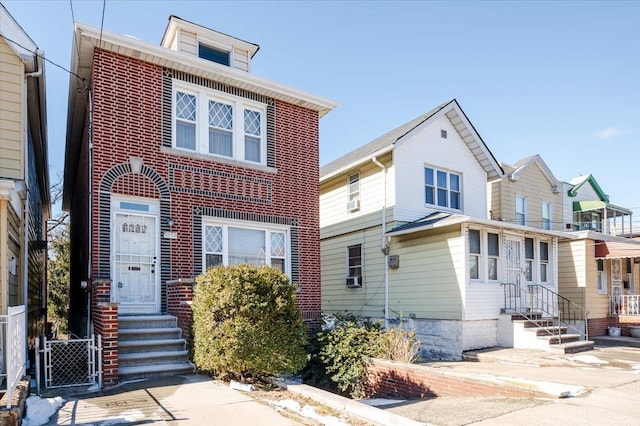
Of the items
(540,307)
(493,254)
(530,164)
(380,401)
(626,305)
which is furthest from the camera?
(530,164)

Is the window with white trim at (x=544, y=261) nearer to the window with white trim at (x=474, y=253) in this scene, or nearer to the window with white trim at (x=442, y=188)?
the window with white trim at (x=442, y=188)

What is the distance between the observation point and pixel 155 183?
1052 centimetres

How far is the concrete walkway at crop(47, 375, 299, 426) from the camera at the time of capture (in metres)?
5.89

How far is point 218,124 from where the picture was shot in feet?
38.5

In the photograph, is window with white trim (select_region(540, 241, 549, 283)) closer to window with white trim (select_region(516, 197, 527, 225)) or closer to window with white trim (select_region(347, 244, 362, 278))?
window with white trim (select_region(516, 197, 527, 225))

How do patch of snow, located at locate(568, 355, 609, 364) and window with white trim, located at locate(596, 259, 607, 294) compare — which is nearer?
patch of snow, located at locate(568, 355, 609, 364)

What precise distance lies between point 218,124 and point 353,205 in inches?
273

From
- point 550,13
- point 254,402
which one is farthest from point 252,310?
point 550,13

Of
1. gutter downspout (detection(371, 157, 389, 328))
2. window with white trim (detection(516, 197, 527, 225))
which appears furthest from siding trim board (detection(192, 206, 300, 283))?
window with white trim (detection(516, 197, 527, 225))

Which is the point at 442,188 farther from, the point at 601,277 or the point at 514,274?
the point at 601,277

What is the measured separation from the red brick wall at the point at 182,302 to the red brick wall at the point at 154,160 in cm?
50

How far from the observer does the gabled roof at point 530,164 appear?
69.3ft

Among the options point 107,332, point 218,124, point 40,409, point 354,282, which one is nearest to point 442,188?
point 354,282

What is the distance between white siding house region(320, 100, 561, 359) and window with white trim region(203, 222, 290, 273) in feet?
14.3
